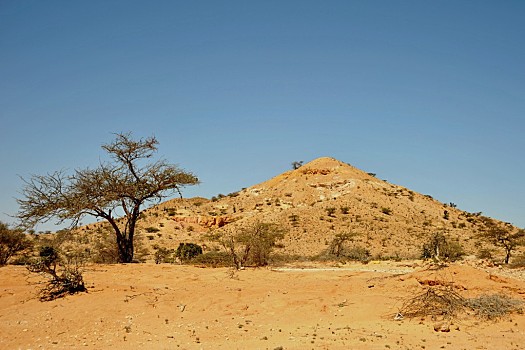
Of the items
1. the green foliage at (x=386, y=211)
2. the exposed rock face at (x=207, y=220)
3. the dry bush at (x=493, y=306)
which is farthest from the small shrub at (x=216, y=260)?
the green foliage at (x=386, y=211)

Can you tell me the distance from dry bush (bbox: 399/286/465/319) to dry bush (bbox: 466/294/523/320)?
1.13ft

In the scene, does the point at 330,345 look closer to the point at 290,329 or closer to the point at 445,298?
the point at 290,329

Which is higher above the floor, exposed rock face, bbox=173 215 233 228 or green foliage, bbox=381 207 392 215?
green foliage, bbox=381 207 392 215

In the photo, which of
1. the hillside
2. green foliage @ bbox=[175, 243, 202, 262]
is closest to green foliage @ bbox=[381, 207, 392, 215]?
the hillside

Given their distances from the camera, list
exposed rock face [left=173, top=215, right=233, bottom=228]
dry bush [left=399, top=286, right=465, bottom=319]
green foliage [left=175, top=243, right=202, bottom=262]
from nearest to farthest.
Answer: dry bush [left=399, top=286, right=465, bottom=319] → green foliage [left=175, top=243, right=202, bottom=262] → exposed rock face [left=173, top=215, right=233, bottom=228]

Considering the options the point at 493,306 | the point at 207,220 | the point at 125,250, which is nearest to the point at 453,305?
the point at 493,306

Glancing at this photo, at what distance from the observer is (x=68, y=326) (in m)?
12.2

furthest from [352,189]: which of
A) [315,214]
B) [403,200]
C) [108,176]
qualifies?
[108,176]

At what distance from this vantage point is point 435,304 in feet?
42.6

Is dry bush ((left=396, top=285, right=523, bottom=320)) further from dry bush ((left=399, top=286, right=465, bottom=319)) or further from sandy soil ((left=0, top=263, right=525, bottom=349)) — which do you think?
sandy soil ((left=0, top=263, right=525, bottom=349))

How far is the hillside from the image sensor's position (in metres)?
41.4

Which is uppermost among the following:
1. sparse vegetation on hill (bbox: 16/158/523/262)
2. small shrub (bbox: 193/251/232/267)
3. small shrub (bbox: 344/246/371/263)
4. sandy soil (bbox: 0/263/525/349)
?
sparse vegetation on hill (bbox: 16/158/523/262)

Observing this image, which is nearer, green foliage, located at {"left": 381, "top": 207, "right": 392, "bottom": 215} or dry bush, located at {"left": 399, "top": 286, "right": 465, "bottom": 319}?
dry bush, located at {"left": 399, "top": 286, "right": 465, "bottom": 319}

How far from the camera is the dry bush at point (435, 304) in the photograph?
1261 centimetres
